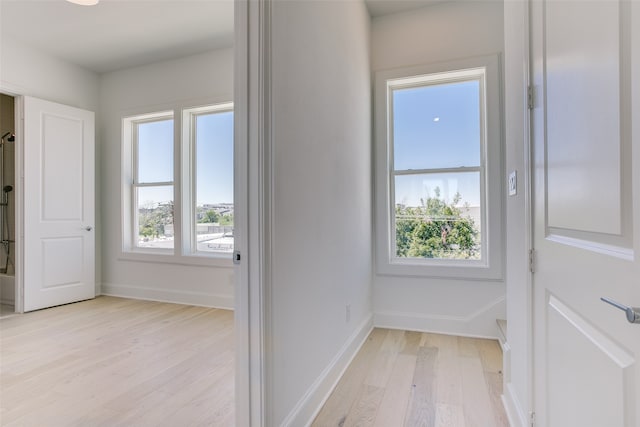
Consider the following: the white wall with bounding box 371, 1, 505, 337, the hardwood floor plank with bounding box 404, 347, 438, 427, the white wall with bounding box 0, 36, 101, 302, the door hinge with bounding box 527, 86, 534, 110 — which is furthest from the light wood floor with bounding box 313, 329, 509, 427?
the white wall with bounding box 0, 36, 101, 302

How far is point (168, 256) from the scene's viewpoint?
3979 millimetres

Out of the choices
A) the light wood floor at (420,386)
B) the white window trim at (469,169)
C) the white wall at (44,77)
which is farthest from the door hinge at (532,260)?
the white wall at (44,77)

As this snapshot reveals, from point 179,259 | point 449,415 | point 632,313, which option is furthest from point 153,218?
point 632,313

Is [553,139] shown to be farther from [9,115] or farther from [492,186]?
[9,115]

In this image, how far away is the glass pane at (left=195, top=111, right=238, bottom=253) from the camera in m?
3.84

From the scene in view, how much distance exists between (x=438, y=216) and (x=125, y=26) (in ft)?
11.9

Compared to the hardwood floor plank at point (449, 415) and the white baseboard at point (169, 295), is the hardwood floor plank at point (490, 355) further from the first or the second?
the white baseboard at point (169, 295)

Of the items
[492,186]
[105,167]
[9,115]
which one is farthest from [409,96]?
[9,115]

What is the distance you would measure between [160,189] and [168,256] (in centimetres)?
88

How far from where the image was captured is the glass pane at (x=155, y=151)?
4.12m

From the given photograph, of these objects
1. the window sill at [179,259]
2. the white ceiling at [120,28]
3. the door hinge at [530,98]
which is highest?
the white ceiling at [120,28]

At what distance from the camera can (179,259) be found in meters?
3.91

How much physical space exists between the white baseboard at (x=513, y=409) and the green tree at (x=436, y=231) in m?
1.39

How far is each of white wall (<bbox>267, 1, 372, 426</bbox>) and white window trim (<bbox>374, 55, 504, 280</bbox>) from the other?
0.43 meters
